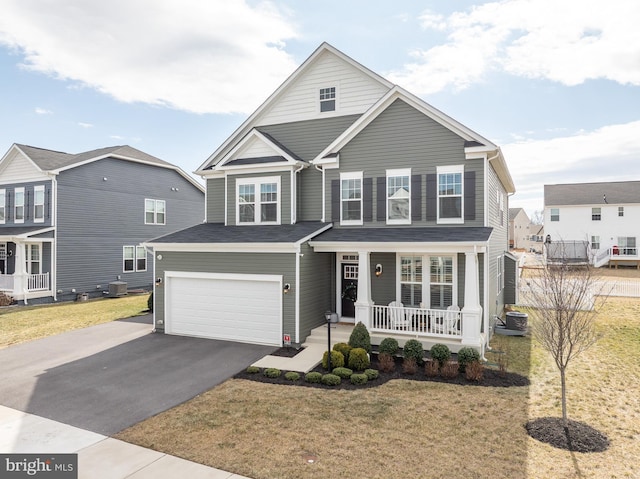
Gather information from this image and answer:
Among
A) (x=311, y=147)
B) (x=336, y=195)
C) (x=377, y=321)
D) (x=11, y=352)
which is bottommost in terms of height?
(x=11, y=352)

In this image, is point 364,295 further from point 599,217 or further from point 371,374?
point 599,217

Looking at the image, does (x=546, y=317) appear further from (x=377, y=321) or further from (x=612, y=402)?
(x=377, y=321)

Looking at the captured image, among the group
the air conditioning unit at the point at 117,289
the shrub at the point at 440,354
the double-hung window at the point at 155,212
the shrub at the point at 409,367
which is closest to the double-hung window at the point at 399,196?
the shrub at the point at 440,354

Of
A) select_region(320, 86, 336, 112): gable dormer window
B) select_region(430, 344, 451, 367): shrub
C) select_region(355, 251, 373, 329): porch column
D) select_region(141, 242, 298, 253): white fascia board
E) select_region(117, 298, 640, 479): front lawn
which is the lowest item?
select_region(117, 298, 640, 479): front lawn

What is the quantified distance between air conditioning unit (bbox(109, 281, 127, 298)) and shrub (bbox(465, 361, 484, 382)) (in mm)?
20309

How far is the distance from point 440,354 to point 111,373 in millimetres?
8372

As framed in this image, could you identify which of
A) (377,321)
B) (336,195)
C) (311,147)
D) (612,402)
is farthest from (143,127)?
(612,402)

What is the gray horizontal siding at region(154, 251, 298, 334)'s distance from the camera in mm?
11789

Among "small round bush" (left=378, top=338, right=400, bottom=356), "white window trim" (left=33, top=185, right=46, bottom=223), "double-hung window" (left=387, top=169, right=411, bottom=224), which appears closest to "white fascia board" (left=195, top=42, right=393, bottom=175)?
"double-hung window" (left=387, top=169, right=411, bottom=224)

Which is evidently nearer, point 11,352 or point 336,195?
point 11,352

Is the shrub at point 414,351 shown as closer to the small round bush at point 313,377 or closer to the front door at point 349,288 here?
the small round bush at point 313,377

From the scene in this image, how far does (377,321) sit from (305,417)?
5117 mm

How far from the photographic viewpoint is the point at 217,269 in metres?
12.9

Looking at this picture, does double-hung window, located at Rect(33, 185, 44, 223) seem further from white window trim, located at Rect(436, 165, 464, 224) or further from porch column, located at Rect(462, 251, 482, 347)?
porch column, located at Rect(462, 251, 482, 347)
